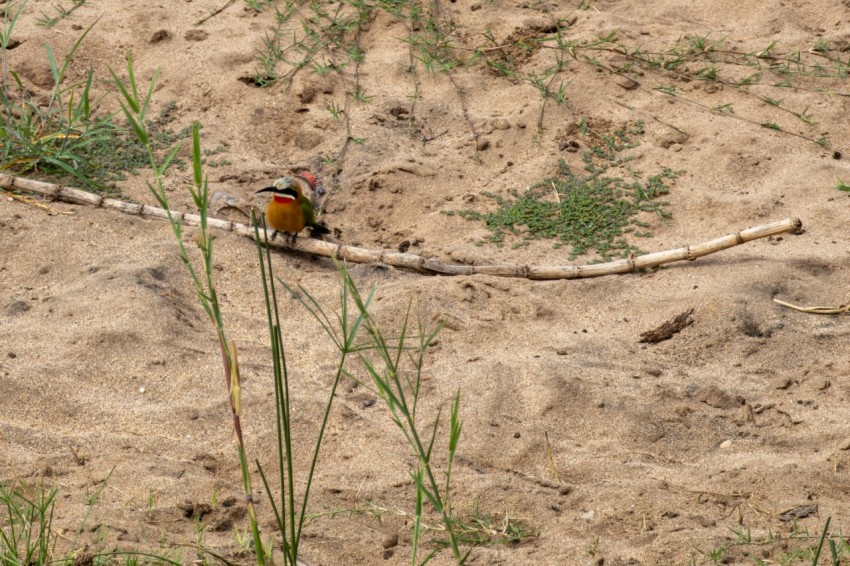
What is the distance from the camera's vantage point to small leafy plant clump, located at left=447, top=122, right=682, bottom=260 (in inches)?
182

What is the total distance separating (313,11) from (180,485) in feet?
13.3

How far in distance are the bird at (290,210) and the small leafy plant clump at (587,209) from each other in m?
0.73

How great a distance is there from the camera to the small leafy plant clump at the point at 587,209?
15.2 ft

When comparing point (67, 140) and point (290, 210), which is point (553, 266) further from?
point (67, 140)

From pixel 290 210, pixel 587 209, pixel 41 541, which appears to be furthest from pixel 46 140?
pixel 41 541

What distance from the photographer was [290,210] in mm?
4438

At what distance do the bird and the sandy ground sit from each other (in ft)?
0.58

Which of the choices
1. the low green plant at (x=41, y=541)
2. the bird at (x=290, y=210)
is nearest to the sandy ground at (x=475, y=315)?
the low green plant at (x=41, y=541)

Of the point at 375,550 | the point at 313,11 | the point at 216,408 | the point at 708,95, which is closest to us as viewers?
the point at 375,550

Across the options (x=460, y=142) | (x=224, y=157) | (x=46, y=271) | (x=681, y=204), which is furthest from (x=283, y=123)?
(x=681, y=204)

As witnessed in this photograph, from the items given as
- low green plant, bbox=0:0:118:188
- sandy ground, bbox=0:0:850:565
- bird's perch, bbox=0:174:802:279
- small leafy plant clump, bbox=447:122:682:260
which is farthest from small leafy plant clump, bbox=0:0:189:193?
small leafy plant clump, bbox=447:122:682:260

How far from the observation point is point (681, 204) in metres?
4.81

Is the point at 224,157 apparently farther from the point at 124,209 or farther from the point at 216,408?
the point at 216,408

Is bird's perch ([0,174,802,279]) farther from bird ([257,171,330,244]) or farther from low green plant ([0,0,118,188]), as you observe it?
low green plant ([0,0,118,188])
